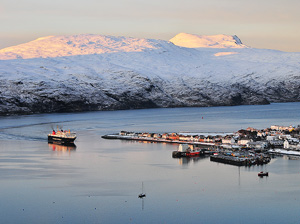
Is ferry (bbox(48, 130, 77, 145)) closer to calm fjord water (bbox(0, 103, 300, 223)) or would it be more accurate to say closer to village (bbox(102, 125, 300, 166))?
village (bbox(102, 125, 300, 166))

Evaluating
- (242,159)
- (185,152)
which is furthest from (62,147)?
(242,159)

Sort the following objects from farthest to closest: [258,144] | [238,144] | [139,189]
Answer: [238,144], [258,144], [139,189]

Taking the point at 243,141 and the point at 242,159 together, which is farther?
the point at 243,141

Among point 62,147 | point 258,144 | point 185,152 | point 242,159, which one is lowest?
point 62,147

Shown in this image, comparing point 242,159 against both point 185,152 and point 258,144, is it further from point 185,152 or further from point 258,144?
point 258,144

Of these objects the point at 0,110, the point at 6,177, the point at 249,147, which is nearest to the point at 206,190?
the point at 6,177

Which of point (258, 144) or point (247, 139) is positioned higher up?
point (247, 139)

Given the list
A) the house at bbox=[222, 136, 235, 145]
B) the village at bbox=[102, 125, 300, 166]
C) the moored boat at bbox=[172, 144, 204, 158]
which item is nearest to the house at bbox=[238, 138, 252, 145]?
the village at bbox=[102, 125, 300, 166]

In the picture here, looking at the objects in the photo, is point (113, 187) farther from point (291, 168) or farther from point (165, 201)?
point (291, 168)
